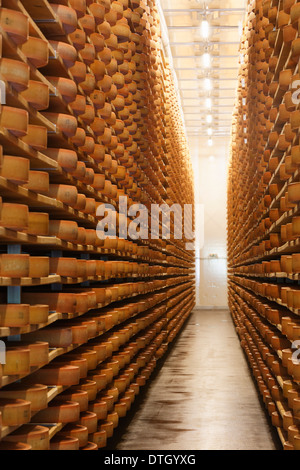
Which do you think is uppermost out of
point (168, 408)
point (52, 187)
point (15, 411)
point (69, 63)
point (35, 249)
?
point (69, 63)

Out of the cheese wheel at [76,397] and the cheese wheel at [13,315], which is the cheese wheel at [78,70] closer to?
the cheese wheel at [13,315]

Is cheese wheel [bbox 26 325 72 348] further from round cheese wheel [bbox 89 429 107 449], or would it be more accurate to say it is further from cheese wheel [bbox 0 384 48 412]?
round cheese wheel [bbox 89 429 107 449]

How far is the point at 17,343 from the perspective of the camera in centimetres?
Result: 292

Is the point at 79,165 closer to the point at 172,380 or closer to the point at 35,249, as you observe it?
the point at 35,249

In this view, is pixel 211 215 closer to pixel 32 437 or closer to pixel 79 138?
pixel 79 138

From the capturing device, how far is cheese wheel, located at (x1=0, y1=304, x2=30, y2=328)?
2.63 m

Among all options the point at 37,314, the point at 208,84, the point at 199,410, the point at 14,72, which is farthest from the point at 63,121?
the point at 208,84

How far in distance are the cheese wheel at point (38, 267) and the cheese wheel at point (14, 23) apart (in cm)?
99

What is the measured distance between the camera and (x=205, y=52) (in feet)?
47.0

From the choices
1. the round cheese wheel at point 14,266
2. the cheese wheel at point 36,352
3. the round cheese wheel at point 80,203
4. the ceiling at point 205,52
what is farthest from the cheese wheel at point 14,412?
the ceiling at point 205,52

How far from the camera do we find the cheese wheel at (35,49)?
111 inches

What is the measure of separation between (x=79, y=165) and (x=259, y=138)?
3.52m

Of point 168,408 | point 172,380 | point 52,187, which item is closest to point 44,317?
point 52,187

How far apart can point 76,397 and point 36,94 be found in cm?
172
